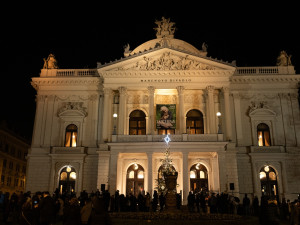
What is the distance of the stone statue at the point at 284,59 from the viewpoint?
117ft

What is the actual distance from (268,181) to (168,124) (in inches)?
445

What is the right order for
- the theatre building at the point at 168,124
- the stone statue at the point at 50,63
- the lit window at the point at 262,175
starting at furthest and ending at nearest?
the stone statue at the point at 50,63
the lit window at the point at 262,175
the theatre building at the point at 168,124

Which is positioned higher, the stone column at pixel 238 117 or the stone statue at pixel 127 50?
the stone statue at pixel 127 50

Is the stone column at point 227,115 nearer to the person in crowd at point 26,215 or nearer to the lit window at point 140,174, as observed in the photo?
the lit window at point 140,174

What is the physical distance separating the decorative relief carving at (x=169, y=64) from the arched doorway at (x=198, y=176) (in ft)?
32.9

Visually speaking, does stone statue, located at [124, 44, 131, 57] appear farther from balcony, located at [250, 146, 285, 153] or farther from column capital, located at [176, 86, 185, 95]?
balcony, located at [250, 146, 285, 153]

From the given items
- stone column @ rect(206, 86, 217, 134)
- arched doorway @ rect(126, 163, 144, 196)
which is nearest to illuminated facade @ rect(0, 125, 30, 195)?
arched doorway @ rect(126, 163, 144, 196)

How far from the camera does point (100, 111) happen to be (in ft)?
114

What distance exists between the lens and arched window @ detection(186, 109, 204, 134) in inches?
1340

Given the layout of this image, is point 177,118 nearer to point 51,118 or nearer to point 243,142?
point 243,142

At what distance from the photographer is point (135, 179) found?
32656mm

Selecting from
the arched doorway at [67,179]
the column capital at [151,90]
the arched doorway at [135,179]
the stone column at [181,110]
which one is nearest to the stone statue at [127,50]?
the column capital at [151,90]

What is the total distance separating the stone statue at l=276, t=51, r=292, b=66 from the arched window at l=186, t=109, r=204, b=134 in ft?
36.2

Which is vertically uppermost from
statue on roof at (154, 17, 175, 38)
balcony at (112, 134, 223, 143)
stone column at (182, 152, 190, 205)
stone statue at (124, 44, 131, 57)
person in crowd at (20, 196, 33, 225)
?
statue on roof at (154, 17, 175, 38)
